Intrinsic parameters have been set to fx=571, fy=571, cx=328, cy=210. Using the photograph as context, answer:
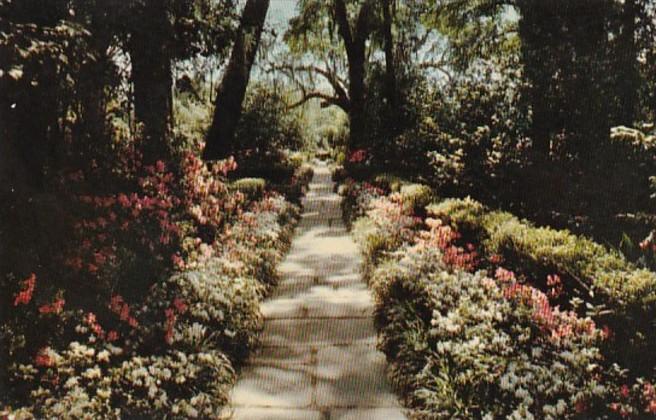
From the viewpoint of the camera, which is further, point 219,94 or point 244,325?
point 219,94

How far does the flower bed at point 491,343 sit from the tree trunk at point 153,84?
170 inches

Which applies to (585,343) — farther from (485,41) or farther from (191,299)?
(485,41)

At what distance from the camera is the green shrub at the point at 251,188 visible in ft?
36.9

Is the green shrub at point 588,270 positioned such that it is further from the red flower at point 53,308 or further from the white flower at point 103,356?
Answer: the red flower at point 53,308

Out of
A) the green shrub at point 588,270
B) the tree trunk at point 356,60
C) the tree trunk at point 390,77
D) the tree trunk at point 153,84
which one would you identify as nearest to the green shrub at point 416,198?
the green shrub at point 588,270

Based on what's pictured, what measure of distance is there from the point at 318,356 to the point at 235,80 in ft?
31.2

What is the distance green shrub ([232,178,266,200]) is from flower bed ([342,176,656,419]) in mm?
5030

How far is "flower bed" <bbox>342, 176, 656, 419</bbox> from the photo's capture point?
378cm

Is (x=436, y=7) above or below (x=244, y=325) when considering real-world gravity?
above

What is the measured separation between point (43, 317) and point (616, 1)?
35.1 ft

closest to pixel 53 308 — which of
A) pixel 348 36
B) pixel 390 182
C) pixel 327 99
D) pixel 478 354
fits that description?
pixel 478 354

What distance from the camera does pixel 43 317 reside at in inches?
172

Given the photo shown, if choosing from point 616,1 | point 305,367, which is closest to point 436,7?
point 616,1

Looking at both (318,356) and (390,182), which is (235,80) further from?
(318,356)
